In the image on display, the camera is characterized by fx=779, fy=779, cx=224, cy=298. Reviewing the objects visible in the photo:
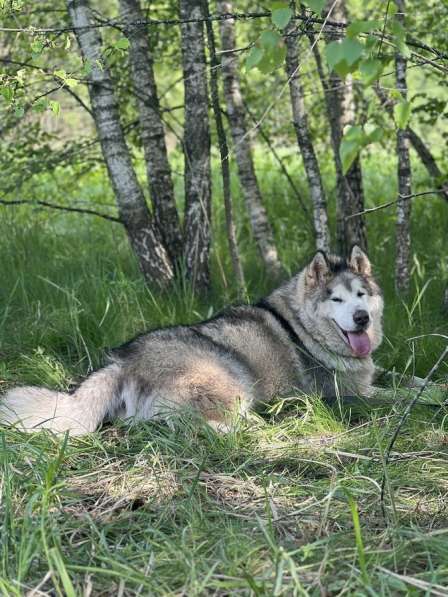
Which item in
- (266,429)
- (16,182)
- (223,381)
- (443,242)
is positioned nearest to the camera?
(266,429)

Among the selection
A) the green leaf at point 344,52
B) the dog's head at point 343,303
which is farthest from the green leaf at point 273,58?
the dog's head at point 343,303

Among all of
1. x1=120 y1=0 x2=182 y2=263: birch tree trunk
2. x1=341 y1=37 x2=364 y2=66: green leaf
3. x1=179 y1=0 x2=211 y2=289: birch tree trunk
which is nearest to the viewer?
x1=341 y1=37 x2=364 y2=66: green leaf

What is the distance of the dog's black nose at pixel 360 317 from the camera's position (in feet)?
16.3

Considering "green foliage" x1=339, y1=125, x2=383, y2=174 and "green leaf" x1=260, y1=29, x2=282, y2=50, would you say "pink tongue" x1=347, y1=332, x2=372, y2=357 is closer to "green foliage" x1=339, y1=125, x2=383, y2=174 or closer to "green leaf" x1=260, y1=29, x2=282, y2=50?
"green foliage" x1=339, y1=125, x2=383, y2=174

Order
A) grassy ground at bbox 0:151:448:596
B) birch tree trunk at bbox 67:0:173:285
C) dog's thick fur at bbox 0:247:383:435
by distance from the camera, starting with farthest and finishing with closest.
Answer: birch tree trunk at bbox 67:0:173:285
dog's thick fur at bbox 0:247:383:435
grassy ground at bbox 0:151:448:596

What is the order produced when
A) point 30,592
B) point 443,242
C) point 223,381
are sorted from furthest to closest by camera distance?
point 443,242
point 223,381
point 30,592

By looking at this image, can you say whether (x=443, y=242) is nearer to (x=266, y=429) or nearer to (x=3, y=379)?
(x=266, y=429)

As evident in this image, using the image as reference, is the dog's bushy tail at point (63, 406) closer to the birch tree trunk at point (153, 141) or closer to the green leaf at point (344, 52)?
the birch tree trunk at point (153, 141)

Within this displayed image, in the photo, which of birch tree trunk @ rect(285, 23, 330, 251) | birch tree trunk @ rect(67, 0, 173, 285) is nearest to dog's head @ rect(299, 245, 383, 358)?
birch tree trunk @ rect(285, 23, 330, 251)

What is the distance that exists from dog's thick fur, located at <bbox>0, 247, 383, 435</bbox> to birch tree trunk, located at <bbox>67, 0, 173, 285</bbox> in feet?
4.20

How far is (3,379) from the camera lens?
499 centimetres

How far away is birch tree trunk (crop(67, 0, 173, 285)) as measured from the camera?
19.7 feet

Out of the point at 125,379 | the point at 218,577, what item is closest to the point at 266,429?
the point at 125,379

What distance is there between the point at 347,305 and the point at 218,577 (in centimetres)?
267
